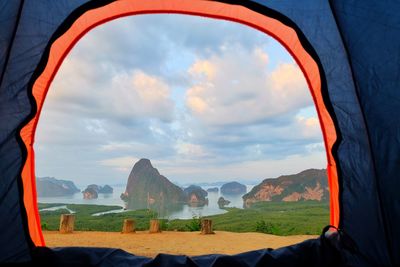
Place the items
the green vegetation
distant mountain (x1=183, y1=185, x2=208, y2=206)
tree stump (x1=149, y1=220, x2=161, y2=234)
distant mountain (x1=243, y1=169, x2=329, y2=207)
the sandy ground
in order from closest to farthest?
1. the sandy ground
2. tree stump (x1=149, y1=220, x2=161, y2=234)
3. the green vegetation
4. distant mountain (x1=243, y1=169, x2=329, y2=207)
5. distant mountain (x1=183, y1=185, x2=208, y2=206)

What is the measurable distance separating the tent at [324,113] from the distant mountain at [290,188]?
2286 cm

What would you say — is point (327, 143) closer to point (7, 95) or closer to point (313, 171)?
point (7, 95)

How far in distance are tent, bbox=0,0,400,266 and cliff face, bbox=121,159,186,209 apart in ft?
88.0

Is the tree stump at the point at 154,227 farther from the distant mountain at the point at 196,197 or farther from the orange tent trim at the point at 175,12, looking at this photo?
the distant mountain at the point at 196,197

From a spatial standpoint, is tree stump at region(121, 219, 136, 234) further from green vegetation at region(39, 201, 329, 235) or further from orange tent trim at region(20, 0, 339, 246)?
orange tent trim at region(20, 0, 339, 246)

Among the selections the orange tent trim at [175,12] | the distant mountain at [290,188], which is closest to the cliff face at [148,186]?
the distant mountain at [290,188]

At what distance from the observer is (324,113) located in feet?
8.28

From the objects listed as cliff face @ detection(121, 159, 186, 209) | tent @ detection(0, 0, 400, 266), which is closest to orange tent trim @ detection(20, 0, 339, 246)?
tent @ detection(0, 0, 400, 266)

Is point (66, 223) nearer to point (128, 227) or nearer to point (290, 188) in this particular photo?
point (128, 227)

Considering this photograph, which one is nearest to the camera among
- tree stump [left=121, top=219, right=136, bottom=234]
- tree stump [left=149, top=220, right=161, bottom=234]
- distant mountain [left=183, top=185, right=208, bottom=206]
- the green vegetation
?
tree stump [left=121, top=219, right=136, bottom=234]

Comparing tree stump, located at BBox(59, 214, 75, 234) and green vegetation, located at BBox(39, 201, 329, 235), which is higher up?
tree stump, located at BBox(59, 214, 75, 234)

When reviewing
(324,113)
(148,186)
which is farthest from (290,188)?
(324,113)

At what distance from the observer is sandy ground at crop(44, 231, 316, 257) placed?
20.6 ft

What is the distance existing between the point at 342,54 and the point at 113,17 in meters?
1.83
